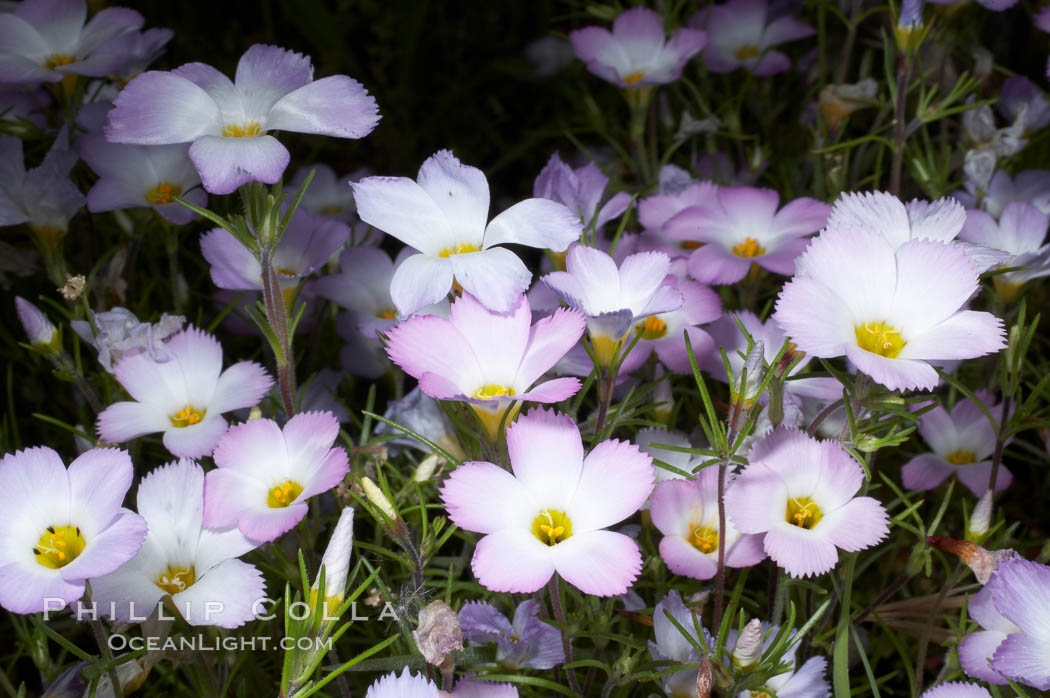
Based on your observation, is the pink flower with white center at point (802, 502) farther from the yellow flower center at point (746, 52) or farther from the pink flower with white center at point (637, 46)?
the yellow flower center at point (746, 52)

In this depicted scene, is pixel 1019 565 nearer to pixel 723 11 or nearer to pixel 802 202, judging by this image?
pixel 802 202

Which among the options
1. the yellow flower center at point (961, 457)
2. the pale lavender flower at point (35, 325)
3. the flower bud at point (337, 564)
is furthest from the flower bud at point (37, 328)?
the yellow flower center at point (961, 457)

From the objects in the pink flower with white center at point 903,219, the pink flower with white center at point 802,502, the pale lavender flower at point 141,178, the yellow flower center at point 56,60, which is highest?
the yellow flower center at point 56,60

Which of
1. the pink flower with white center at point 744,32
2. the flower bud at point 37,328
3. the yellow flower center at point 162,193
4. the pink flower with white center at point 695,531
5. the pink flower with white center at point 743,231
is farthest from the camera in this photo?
the pink flower with white center at point 744,32

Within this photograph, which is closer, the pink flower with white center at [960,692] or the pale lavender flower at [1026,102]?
the pink flower with white center at [960,692]

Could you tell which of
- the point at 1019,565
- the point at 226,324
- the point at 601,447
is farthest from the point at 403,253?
the point at 1019,565

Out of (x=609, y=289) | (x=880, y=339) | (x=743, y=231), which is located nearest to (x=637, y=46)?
(x=743, y=231)

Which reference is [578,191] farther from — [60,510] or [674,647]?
[60,510]

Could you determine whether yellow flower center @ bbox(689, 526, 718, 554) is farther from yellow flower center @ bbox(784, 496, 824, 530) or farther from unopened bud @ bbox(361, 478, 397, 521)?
unopened bud @ bbox(361, 478, 397, 521)
